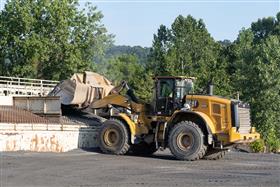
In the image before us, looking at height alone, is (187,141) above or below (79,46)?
below

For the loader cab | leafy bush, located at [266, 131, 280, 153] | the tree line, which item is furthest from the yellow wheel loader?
the tree line

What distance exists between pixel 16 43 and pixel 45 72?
4849 millimetres

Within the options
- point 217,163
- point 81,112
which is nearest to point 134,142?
point 217,163

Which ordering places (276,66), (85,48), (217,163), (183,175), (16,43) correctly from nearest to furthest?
(183,175)
(217,163)
(276,66)
(16,43)
(85,48)

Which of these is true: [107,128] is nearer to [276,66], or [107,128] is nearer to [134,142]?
[134,142]

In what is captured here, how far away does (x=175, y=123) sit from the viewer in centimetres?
2142

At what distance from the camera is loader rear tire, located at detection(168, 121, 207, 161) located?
67.5ft

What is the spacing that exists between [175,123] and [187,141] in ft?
2.89

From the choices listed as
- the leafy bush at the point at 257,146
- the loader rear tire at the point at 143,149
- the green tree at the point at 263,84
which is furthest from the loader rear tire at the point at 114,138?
the green tree at the point at 263,84

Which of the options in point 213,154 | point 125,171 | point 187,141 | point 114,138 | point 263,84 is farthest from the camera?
point 263,84

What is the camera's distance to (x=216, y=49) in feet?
213

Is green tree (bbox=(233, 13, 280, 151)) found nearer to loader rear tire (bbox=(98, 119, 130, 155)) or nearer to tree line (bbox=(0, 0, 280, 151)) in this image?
tree line (bbox=(0, 0, 280, 151))

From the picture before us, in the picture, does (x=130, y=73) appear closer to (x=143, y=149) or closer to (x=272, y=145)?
(x=272, y=145)

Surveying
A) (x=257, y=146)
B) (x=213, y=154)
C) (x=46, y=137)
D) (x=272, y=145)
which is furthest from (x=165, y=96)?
(x=272, y=145)
